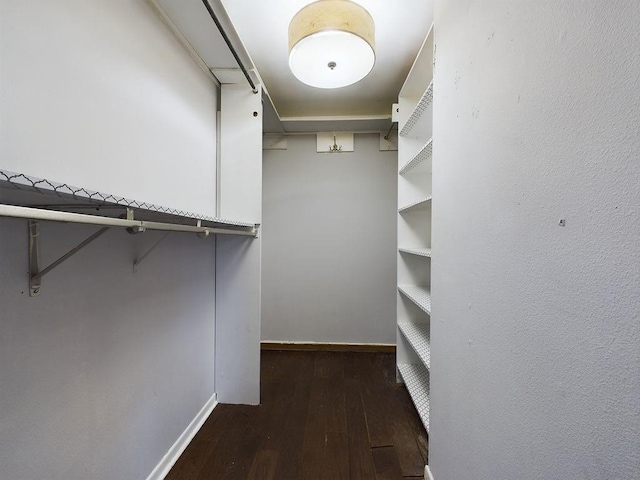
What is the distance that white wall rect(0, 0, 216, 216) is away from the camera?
0.70m

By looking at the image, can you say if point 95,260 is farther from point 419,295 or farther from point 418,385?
point 418,385

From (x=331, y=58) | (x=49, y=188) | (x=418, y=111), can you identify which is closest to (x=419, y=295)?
(x=418, y=111)

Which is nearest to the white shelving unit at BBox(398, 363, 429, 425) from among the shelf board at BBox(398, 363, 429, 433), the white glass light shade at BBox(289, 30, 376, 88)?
the shelf board at BBox(398, 363, 429, 433)

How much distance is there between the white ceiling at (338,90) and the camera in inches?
58.3

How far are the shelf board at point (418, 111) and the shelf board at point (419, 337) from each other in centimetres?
150

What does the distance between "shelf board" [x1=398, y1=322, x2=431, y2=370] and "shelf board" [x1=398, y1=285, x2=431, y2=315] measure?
270 millimetres

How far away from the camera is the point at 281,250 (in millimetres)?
2885

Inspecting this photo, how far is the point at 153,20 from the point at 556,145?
63.8 inches

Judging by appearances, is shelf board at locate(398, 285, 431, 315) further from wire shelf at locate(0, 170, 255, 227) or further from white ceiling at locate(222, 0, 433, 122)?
white ceiling at locate(222, 0, 433, 122)

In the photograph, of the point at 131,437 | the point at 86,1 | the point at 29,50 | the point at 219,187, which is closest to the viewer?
the point at 29,50

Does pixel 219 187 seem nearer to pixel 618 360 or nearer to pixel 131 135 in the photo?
pixel 131 135

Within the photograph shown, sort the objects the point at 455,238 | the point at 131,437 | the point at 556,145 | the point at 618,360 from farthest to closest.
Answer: the point at 131,437, the point at 455,238, the point at 556,145, the point at 618,360

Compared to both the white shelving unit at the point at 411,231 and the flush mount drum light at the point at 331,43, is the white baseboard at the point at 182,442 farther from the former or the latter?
the flush mount drum light at the point at 331,43

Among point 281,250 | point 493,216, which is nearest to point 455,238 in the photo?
point 493,216
